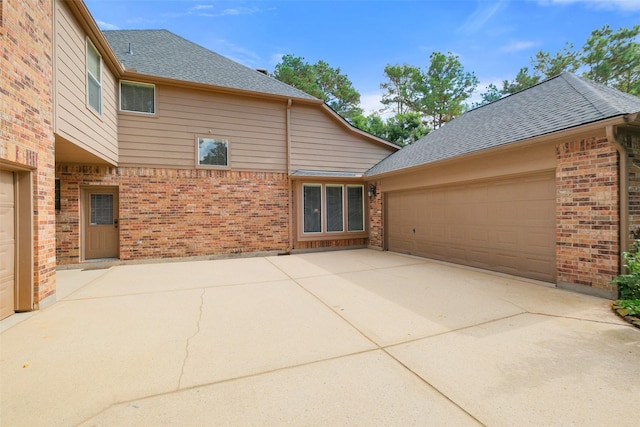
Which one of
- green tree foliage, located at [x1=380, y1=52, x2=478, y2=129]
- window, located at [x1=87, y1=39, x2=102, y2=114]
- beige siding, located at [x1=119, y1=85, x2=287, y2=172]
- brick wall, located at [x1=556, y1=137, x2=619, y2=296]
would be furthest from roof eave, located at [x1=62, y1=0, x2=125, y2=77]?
green tree foliage, located at [x1=380, y1=52, x2=478, y2=129]

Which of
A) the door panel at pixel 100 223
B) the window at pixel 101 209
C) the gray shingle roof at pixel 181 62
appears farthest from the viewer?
the gray shingle roof at pixel 181 62

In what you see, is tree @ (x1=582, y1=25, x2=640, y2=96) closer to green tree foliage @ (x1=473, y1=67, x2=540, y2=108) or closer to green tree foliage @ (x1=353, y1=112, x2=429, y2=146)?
green tree foliage @ (x1=473, y1=67, x2=540, y2=108)

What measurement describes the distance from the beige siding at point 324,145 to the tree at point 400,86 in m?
13.9

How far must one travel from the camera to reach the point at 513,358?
255cm

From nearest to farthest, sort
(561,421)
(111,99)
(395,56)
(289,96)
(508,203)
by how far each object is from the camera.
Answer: (561,421) → (508,203) → (111,99) → (289,96) → (395,56)

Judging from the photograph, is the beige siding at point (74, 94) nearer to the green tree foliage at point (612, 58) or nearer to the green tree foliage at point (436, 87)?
the green tree foliage at point (436, 87)

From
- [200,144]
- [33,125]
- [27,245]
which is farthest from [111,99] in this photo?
[27,245]

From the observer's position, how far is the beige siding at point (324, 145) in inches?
376

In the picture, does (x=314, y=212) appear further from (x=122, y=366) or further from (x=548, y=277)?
(x=122, y=366)

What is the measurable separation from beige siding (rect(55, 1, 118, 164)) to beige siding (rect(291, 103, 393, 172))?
5.14 metres

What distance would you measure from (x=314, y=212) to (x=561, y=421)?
321 inches

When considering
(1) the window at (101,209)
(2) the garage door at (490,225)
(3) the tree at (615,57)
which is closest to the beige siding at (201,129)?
(1) the window at (101,209)

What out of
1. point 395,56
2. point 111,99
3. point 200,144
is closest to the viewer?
point 111,99

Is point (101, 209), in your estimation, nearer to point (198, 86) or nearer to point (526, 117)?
point (198, 86)
